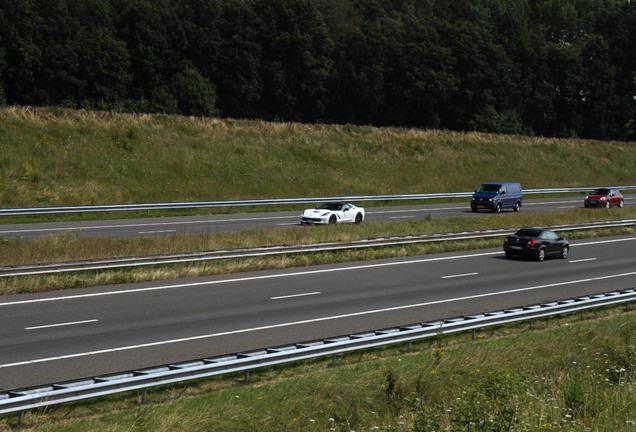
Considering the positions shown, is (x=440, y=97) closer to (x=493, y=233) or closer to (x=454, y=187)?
(x=454, y=187)

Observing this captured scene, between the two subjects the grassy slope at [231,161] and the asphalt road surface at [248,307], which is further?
the grassy slope at [231,161]

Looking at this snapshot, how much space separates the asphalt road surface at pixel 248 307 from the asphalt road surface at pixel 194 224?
8.66 m

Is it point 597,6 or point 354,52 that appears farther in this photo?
point 597,6

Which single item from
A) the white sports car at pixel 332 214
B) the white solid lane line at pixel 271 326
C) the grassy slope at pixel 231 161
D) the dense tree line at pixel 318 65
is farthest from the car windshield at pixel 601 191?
the dense tree line at pixel 318 65

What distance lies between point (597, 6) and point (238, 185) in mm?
122589

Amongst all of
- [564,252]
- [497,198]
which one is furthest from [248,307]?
[497,198]

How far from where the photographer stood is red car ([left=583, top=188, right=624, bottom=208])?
50.9 meters

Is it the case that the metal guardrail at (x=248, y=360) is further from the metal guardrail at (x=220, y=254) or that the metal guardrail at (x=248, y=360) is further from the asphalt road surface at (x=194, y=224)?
the asphalt road surface at (x=194, y=224)

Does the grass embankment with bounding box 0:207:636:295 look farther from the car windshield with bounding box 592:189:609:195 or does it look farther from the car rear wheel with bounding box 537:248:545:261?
the car windshield with bounding box 592:189:609:195

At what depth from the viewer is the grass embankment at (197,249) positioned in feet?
69.9

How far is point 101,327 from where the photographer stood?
53.3 feet

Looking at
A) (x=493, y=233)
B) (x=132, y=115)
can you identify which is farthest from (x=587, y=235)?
(x=132, y=115)

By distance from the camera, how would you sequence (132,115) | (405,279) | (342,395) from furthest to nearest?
(132,115), (405,279), (342,395)

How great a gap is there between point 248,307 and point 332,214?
1880 centimetres
